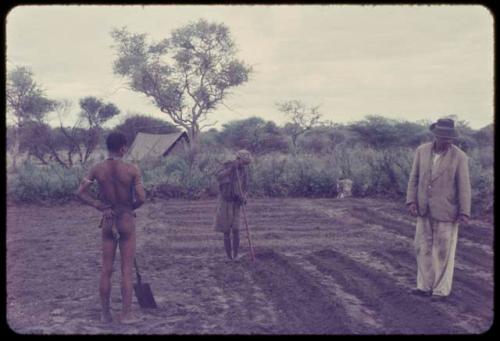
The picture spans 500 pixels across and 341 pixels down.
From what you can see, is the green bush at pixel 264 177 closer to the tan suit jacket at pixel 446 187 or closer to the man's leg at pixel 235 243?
the man's leg at pixel 235 243

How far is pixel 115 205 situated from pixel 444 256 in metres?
3.18

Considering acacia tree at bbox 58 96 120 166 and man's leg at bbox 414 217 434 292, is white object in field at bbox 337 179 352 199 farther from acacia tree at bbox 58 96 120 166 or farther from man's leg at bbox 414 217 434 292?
man's leg at bbox 414 217 434 292

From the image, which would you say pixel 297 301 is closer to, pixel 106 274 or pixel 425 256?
pixel 425 256

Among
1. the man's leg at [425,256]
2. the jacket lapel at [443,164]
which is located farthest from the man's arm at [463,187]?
the man's leg at [425,256]

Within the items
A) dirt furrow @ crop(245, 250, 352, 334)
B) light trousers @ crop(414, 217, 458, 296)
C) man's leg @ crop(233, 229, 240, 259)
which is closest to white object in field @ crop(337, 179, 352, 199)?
dirt furrow @ crop(245, 250, 352, 334)

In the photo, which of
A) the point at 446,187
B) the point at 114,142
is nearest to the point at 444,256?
the point at 446,187

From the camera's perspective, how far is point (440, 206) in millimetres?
5703

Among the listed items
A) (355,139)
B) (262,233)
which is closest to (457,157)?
(262,233)

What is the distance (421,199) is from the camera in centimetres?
587

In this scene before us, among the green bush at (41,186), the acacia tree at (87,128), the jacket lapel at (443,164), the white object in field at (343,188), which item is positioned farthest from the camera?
the acacia tree at (87,128)

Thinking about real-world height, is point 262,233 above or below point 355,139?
below

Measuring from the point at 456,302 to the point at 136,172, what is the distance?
127 inches

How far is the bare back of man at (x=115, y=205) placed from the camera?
16.4ft

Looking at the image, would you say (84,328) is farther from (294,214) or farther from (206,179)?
(206,179)
